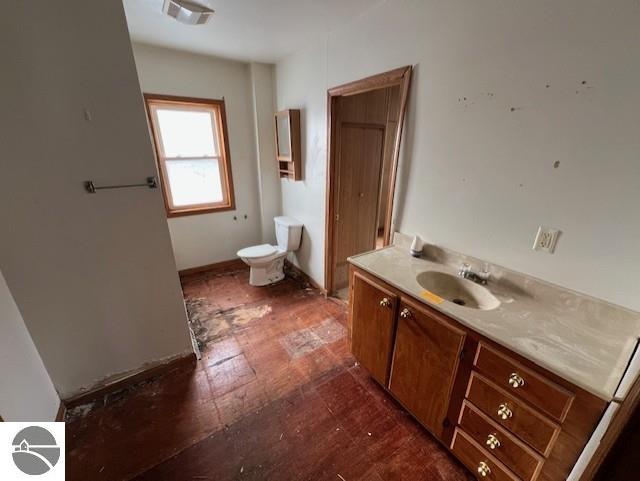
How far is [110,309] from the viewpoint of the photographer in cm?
159

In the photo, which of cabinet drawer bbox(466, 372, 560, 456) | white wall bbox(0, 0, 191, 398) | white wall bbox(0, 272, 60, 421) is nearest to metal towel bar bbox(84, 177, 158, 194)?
white wall bbox(0, 0, 191, 398)

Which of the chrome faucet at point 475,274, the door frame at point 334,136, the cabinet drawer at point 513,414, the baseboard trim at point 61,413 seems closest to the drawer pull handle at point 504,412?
the cabinet drawer at point 513,414

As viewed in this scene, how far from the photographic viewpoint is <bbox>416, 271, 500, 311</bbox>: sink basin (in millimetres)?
1412

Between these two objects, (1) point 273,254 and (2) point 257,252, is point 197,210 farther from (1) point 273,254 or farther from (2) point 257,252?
(1) point 273,254

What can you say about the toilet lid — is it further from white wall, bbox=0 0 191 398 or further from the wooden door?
white wall, bbox=0 0 191 398

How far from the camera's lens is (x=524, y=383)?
0.97m

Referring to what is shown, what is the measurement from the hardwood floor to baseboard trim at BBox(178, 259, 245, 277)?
52.5 inches

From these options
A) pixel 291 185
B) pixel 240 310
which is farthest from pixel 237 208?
pixel 240 310

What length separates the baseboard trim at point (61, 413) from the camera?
1.51m

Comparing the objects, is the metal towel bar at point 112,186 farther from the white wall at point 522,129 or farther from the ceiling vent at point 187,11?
the white wall at point 522,129

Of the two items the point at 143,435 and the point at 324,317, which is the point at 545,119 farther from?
the point at 143,435

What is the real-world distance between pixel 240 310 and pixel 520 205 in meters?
2.39

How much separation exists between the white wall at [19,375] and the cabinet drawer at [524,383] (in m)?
2.04

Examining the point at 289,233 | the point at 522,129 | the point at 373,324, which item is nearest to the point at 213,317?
the point at 289,233
